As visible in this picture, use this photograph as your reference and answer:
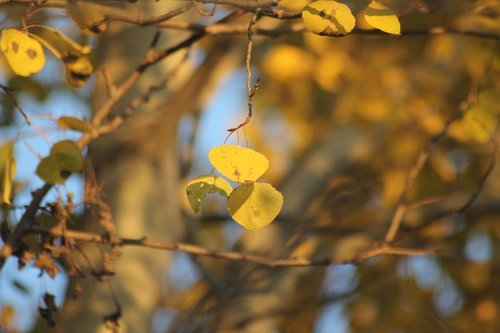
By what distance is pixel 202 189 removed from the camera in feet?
3.49

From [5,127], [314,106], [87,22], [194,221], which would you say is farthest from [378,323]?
[87,22]

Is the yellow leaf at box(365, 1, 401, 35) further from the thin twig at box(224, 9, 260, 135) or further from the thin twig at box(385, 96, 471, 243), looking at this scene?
the thin twig at box(385, 96, 471, 243)

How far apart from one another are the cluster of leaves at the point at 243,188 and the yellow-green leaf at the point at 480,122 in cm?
69

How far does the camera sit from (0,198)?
1.30 m

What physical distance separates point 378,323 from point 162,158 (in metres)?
1.51

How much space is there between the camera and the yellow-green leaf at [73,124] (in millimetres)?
1264

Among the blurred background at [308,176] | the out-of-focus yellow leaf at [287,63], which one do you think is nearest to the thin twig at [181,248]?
the blurred background at [308,176]

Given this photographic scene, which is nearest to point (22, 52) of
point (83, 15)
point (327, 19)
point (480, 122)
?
point (83, 15)

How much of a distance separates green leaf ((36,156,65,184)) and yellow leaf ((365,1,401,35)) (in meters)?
0.53

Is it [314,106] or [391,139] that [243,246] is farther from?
[314,106]

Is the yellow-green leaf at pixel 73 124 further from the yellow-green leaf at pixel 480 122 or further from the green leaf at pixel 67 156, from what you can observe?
the yellow-green leaf at pixel 480 122

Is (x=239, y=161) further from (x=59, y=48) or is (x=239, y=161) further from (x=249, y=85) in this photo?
(x=59, y=48)

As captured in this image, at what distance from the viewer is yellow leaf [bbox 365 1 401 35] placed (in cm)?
108

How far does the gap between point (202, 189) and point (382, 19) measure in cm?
36
